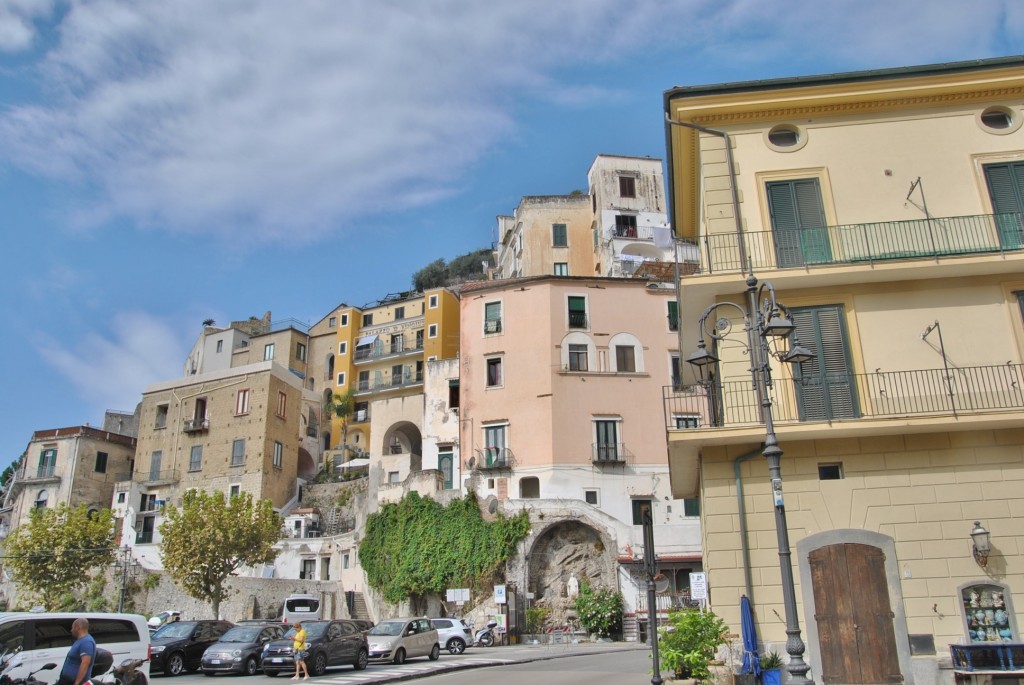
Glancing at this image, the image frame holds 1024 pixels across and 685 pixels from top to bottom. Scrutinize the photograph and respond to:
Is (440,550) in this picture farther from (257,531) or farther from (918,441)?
(918,441)

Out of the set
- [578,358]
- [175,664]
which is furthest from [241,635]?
[578,358]

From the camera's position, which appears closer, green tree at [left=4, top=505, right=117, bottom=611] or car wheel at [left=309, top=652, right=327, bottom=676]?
car wheel at [left=309, top=652, right=327, bottom=676]

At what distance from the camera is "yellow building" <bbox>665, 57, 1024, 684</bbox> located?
14930 millimetres

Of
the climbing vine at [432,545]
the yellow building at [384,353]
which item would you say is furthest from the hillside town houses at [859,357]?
the yellow building at [384,353]

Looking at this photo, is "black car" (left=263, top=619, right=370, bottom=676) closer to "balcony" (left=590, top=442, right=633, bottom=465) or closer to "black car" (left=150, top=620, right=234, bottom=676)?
"black car" (left=150, top=620, right=234, bottom=676)

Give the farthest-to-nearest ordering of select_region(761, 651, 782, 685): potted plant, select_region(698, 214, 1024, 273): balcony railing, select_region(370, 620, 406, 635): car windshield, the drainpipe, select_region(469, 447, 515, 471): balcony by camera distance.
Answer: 1. select_region(469, 447, 515, 471): balcony
2. select_region(370, 620, 406, 635): car windshield
3. select_region(698, 214, 1024, 273): balcony railing
4. the drainpipe
5. select_region(761, 651, 782, 685): potted plant

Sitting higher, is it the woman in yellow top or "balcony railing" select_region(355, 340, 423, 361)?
"balcony railing" select_region(355, 340, 423, 361)

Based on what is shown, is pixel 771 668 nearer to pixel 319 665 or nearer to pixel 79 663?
pixel 79 663

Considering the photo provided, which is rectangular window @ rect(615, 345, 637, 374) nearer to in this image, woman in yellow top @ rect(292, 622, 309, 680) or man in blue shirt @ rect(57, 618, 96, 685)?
woman in yellow top @ rect(292, 622, 309, 680)

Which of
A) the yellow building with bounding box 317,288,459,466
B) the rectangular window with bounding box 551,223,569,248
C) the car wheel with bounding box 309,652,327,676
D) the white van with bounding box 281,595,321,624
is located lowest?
the car wheel with bounding box 309,652,327,676

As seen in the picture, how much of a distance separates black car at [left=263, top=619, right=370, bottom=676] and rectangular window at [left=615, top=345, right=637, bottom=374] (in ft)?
76.0

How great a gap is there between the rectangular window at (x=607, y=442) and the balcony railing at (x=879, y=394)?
2467cm

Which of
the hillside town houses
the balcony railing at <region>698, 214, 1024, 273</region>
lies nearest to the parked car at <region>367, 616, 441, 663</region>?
the hillside town houses

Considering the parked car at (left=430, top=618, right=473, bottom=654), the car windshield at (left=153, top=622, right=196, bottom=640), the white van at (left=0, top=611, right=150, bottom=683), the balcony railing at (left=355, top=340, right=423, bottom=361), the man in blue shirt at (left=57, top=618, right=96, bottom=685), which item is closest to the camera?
the man in blue shirt at (left=57, top=618, right=96, bottom=685)
